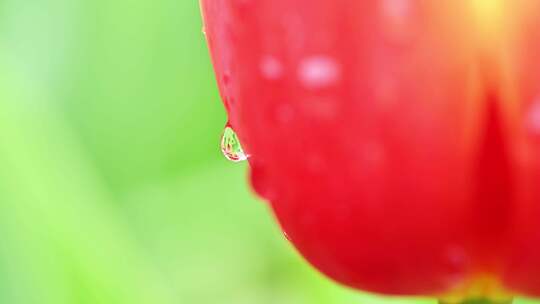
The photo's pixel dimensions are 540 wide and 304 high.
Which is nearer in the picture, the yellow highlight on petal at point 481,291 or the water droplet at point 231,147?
the yellow highlight on petal at point 481,291

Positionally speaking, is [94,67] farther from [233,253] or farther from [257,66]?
[257,66]

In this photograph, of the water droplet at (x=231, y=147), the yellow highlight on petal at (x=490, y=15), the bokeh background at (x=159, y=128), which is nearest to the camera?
the yellow highlight on petal at (x=490, y=15)

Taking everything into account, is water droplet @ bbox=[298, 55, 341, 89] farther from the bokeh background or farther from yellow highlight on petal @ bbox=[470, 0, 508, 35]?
the bokeh background

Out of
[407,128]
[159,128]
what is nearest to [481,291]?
[407,128]

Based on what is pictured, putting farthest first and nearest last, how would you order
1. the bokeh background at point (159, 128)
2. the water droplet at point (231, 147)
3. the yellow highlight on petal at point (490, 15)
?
1. the bokeh background at point (159, 128)
2. the water droplet at point (231, 147)
3. the yellow highlight on petal at point (490, 15)

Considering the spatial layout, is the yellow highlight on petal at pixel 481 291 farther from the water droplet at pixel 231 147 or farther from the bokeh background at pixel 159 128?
the bokeh background at pixel 159 128

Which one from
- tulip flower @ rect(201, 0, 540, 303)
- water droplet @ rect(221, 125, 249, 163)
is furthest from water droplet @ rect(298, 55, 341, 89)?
water droplet @ rect(221, 125, 249, 163)

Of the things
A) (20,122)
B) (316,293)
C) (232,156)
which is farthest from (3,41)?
(232,156)

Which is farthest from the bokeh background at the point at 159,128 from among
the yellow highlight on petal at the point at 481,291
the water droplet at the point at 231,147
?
the yellow highlight on petal at the point at 481,291
